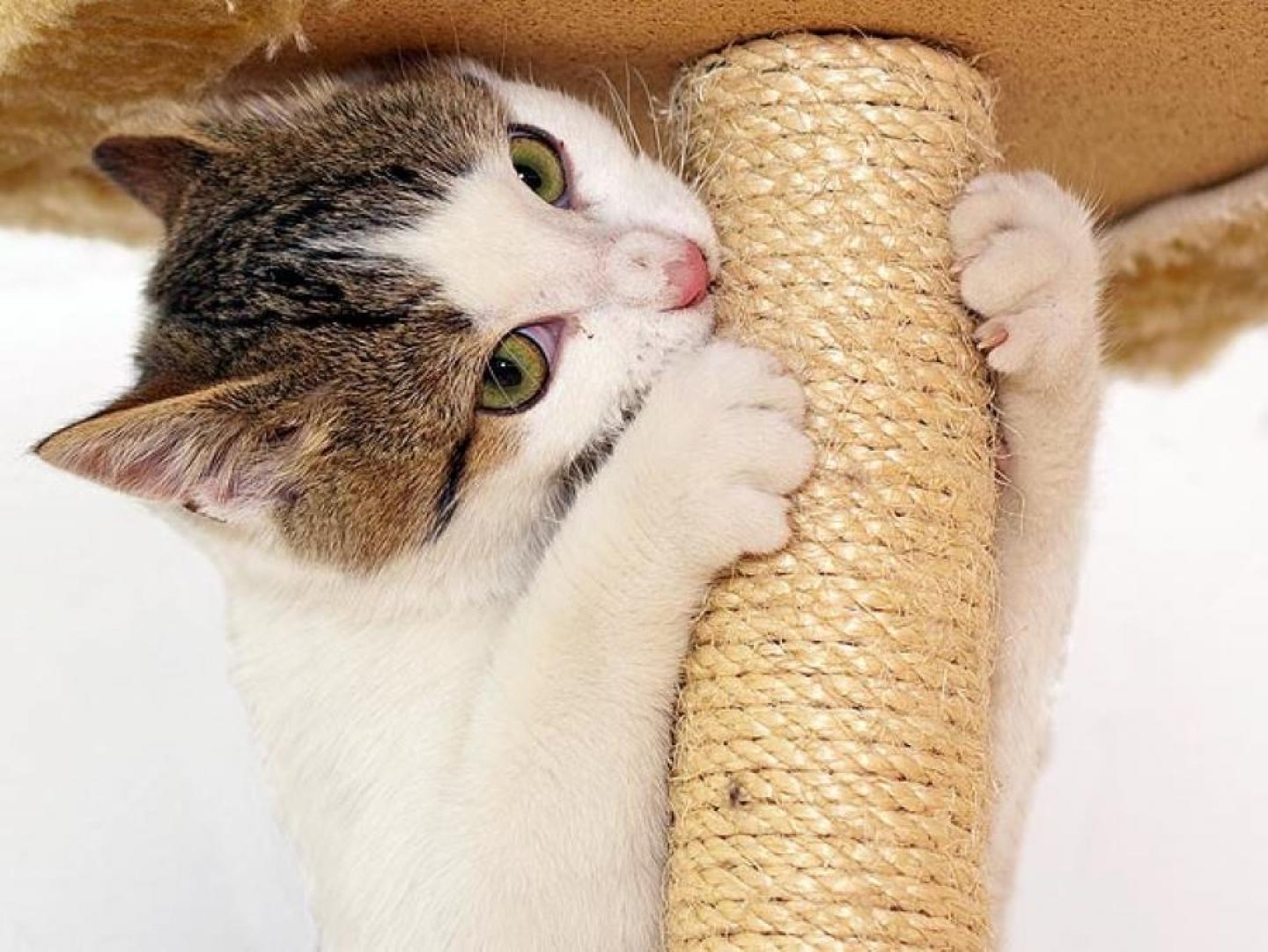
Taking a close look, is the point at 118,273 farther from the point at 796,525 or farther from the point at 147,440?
the point at 796,525

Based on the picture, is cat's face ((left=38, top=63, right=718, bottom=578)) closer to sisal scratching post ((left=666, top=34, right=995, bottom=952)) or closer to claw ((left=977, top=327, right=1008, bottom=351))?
sisal scratching post ((left=666, top=34, right=995, bottom=952))

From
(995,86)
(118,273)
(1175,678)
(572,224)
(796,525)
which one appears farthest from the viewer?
(118,273)

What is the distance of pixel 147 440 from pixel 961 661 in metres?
0.72

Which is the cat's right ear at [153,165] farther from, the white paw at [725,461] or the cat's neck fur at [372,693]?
the white paw at [725,461]

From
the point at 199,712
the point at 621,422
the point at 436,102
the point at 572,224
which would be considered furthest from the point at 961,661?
the point at 199,712

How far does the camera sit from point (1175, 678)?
85.2 inches

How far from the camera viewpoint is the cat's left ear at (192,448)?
1.31 meters

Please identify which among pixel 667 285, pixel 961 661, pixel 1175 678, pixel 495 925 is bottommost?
pixel 495 925

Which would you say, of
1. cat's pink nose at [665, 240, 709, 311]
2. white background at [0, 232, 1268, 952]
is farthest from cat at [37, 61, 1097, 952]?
white background at [0, 232, 1268, 952]

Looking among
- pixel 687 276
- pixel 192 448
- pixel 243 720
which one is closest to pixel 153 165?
pixel 192 448

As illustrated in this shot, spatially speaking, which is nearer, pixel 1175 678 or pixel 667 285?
pixel 667 285

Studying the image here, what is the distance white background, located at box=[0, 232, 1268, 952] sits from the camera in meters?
2.08

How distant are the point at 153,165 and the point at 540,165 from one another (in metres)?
0.44

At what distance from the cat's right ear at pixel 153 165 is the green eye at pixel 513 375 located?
428 millimetres
